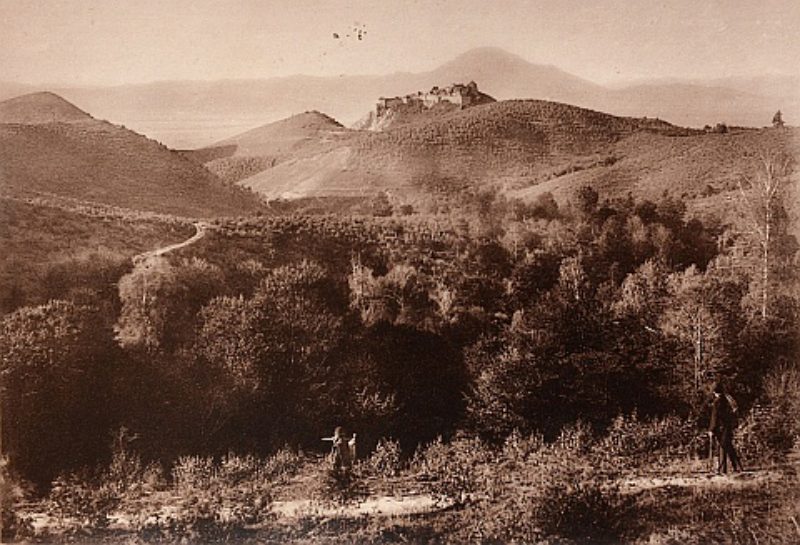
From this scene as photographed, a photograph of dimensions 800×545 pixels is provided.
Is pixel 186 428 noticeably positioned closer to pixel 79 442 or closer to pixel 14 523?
pixel 79 442

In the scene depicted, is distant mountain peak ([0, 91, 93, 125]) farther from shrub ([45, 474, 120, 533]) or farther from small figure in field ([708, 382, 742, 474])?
small figure in field ([708, 382, 742, 474])

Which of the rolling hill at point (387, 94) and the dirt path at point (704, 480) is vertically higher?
the rolling hill at point (387, 94)

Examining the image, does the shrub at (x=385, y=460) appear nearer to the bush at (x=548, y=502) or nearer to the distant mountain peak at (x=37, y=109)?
the bush at (x=548, y=502)

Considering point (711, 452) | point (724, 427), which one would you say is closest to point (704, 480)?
point (711, 452)

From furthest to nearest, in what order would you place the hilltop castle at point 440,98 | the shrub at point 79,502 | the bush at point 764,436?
the hilltop castle at point 440,98 < the bush at point 764,436 < the shrub at point 79,502

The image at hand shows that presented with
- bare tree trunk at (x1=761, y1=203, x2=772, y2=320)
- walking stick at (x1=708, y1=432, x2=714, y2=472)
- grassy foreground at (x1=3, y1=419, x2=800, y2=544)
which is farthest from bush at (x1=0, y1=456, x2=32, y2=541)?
bare tree trunk at (x1=761, y1=203, x2=772, y2=320)

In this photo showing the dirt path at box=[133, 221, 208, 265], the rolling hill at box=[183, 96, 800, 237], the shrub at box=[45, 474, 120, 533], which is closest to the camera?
the shrub at box=[45, 474, 120, 533]

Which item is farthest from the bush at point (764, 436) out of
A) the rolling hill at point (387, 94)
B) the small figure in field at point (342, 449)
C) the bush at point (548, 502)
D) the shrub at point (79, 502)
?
the shrub at point (79, 502)

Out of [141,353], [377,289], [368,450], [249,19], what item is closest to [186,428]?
[141,353]
